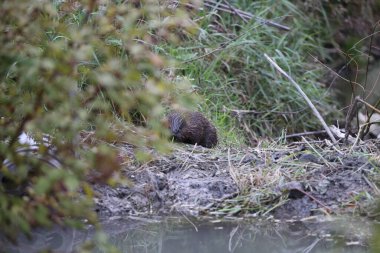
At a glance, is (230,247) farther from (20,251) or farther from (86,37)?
(86,37)

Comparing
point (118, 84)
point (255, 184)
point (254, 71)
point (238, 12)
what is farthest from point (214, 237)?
point (238, 12)

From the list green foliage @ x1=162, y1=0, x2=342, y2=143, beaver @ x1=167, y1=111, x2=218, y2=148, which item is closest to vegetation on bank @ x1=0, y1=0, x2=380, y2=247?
green foliage @ x1=162, y1=0, x2=342, y2=143

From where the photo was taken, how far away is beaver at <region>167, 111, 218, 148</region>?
18.3 feet

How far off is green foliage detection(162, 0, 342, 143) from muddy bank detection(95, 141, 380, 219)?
4.66ft

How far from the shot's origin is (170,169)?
4984 mm

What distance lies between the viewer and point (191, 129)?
560cm

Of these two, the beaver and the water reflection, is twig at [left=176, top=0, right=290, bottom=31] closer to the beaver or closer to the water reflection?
the beaver

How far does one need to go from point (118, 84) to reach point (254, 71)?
468 cm

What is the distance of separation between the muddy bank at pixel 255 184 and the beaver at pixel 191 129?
435 mm

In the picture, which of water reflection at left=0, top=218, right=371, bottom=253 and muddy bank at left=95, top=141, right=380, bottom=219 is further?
muddy bank at left=95, top=141, right=380, bottom=219

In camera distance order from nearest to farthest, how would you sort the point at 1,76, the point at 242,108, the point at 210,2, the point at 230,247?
the point at 1,76 → the point at 230,247 → the point at 242,108 → the point at 210,2

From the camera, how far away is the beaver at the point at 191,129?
5582mm

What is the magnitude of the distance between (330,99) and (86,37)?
5511mm

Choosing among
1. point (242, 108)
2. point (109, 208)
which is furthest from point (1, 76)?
point (242, 108)
